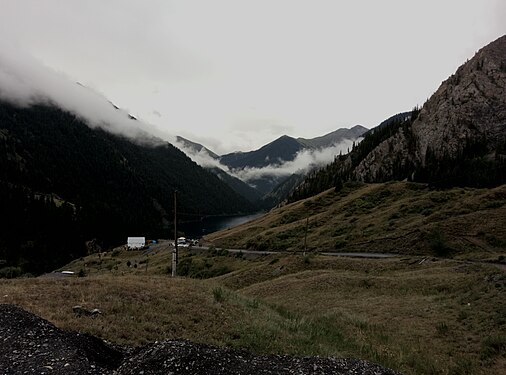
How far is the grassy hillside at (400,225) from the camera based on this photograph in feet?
177

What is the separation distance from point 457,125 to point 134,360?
157536mm

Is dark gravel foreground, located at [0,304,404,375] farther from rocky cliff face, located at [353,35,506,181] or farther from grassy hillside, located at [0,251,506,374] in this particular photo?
rocky cliff face, located at [353,35,506,181]

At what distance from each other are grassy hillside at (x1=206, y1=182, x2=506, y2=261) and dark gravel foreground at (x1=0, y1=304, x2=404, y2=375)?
1608 inches

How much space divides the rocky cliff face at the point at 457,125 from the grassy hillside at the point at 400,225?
44745mm

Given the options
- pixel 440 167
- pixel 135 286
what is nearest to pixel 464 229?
pixel 135 286

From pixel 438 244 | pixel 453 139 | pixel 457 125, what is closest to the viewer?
pixel 438 244

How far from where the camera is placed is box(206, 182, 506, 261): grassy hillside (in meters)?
53.9

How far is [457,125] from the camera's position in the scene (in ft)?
465

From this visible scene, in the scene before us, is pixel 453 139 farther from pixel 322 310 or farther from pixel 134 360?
pixel 134 360

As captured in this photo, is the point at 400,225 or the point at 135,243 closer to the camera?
the point at 400,225

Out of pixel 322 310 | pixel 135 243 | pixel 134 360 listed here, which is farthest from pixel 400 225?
pixel 135 243

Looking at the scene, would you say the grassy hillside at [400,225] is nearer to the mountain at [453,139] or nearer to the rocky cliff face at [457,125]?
the mountain at [453,139]

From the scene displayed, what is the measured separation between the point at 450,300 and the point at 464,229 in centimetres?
3804

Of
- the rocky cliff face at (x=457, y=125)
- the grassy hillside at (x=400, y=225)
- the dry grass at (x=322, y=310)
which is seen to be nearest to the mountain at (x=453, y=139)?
the rocky cliff face at (x=457, y=125)
